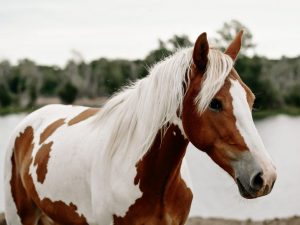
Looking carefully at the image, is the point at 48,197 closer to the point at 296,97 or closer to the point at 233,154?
the point at 233,154

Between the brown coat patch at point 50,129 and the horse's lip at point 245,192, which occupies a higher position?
the horse's lip at point 245,192

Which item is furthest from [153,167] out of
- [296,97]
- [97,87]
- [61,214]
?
[97,87]

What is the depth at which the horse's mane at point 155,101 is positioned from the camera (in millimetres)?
2889

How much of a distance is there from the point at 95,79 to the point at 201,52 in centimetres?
5660

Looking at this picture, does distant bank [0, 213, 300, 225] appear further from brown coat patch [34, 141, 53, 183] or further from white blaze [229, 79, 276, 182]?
white blaze [229, 79, 276, 182]

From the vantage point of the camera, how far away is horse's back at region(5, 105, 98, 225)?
12.2 feet

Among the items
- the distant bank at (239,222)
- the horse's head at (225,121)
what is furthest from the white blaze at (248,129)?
the distant bank at (239,222)

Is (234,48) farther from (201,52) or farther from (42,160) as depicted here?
(42,160)

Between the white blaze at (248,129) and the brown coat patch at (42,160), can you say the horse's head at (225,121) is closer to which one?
the white blaze at (248,129)

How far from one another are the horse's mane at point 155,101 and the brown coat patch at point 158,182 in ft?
0.26

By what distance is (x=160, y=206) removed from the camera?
321 cm

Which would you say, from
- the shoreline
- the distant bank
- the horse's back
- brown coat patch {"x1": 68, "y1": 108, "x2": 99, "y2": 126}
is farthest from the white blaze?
the shoreline

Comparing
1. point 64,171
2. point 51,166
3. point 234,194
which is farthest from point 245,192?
point 234,194

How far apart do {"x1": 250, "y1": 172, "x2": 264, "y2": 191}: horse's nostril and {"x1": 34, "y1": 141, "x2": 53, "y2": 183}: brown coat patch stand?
2.14 m
